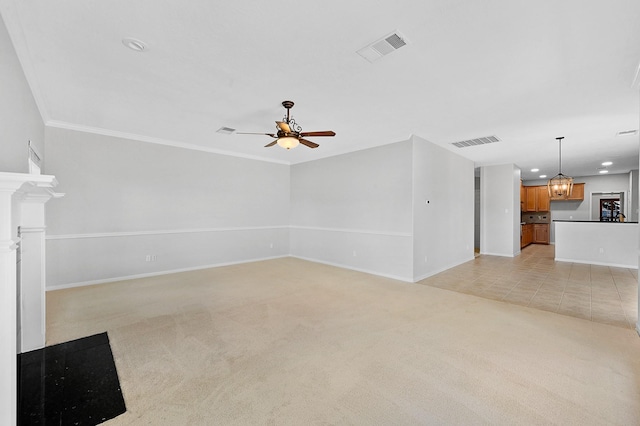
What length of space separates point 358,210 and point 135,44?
15.5 feet

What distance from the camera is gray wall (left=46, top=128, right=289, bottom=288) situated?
4590 mm

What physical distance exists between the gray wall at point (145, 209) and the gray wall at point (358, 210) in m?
1.05

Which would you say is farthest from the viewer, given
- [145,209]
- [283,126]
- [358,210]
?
[358,210]

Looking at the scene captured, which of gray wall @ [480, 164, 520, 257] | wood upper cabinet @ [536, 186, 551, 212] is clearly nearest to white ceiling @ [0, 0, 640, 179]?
gray wall @ [480, 164, 520, 257]

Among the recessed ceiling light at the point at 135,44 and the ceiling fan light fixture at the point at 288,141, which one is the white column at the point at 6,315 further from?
the ceiling fan light fixture at the point at 288,141

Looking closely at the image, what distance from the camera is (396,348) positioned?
2.66 metres

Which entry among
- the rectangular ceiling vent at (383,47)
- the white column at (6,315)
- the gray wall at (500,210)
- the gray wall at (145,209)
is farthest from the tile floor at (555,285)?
the white column at (6,315)

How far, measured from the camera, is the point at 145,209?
17.7 ft

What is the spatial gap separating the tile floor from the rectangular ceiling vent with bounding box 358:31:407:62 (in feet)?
12.4

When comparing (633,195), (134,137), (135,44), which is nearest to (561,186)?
(633,195)

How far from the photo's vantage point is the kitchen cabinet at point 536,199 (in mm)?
10906

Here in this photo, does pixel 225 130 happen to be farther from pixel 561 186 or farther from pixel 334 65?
pixel 561 186

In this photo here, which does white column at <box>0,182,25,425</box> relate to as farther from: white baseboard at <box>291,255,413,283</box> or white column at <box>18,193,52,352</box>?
white baseboard at <box>291,255,413,283</box>

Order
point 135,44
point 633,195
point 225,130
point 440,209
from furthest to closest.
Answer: point 633,195
point 440,209
point 225,130
point 135,44
